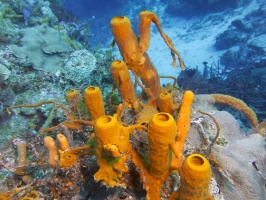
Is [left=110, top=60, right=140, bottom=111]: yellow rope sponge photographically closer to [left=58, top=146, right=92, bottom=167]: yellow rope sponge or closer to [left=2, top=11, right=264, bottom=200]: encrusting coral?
[left=2, top=11, right=264, bottom=200]: encrusting coral

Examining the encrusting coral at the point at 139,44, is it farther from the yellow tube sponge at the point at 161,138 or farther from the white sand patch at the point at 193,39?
the white sand patch at the point at 193,39

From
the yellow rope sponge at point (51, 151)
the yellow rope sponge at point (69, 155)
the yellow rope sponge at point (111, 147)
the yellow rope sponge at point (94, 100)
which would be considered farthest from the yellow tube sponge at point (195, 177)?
the yellow rope sponge at point (51, 151)

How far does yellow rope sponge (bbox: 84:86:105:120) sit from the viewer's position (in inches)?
72.5

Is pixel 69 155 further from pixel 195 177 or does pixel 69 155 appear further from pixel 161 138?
pixel 195 177

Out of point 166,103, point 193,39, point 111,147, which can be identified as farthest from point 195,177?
point 193,39

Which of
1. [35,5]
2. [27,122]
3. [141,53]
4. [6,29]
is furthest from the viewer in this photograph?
[35,5]

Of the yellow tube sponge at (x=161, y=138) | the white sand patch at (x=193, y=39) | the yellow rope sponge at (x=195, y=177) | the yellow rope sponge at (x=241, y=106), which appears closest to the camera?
the yellow rope sponge at (x=195, y=177)

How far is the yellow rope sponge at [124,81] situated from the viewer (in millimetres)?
2052

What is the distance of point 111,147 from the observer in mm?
1261

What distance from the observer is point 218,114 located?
2.66 metres

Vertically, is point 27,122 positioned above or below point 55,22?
below

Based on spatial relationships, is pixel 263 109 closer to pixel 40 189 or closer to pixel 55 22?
pixel 40 189

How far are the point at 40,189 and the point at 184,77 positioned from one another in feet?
20.4

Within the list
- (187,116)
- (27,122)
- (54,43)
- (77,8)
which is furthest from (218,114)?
(77,8)
